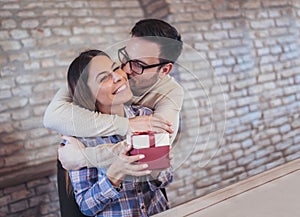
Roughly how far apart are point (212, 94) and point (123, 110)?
0.42 m

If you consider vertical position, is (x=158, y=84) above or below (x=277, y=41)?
below

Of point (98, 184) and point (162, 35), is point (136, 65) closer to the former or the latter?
point (162, 35)

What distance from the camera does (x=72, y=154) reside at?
42.8 inches

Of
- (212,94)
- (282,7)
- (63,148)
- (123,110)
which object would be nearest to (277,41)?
(282,7)

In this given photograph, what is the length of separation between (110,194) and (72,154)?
0.51 feet

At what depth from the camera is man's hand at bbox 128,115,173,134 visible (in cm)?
115

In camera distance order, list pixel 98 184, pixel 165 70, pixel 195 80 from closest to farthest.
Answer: pixel 98 184 < pixel 165 70 < pixel 195 80

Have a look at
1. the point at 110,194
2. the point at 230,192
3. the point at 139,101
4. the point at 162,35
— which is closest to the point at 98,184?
the point at 110,194

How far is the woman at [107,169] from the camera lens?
3.44 feet

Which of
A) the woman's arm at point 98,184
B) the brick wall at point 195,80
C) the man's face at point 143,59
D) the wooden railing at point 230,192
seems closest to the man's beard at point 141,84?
the man's face at point 143,59

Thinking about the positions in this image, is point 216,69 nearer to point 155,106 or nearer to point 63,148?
point 155,106

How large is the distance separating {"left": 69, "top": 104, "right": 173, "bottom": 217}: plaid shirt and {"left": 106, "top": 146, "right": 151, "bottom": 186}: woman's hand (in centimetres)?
2

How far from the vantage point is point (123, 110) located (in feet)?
3.80

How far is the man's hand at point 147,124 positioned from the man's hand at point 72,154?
0.51 feet
